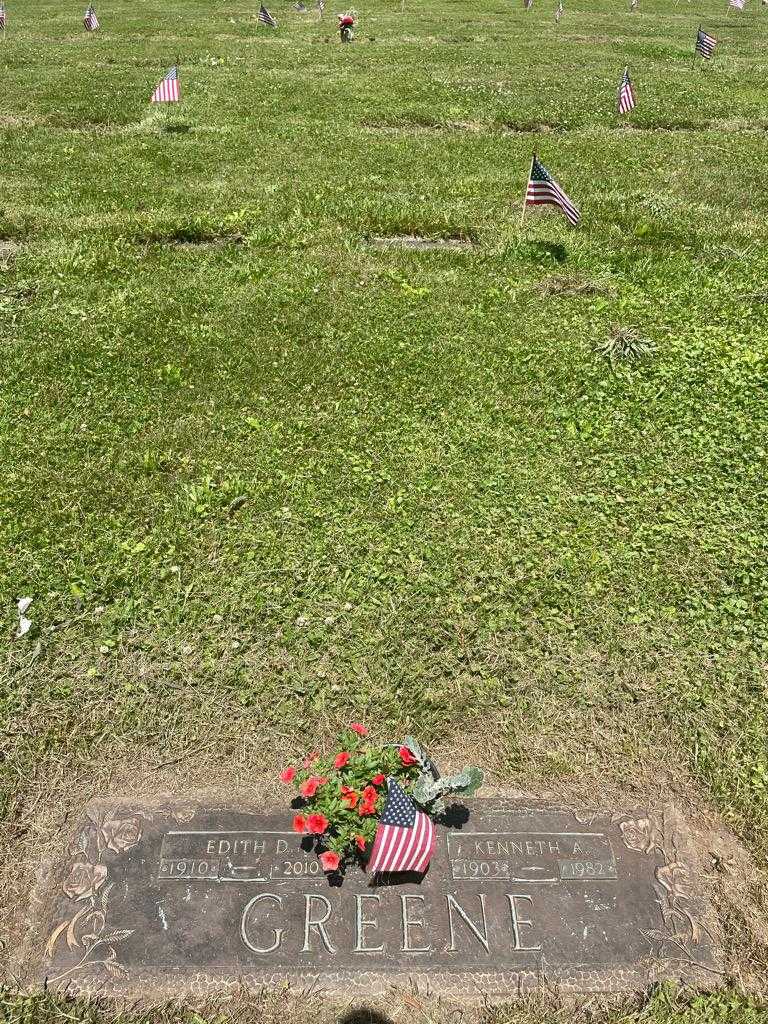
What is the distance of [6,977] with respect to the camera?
12.8 feet

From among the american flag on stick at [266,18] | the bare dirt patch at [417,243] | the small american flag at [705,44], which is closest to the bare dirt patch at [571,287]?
the bare dirt patch at [417,243]

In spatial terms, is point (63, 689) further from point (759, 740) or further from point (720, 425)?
point (720, 425)

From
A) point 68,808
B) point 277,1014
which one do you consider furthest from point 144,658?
point 277,1014

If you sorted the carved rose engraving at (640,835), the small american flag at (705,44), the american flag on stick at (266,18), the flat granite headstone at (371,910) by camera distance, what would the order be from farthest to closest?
the american flag on stick at (266,18)
the small american flag at (705,44)
the carved rose engraving at (640,835)
the flat granite headstone at (371,910)

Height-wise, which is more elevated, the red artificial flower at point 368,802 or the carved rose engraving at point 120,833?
the red artificial flower at point 368,802

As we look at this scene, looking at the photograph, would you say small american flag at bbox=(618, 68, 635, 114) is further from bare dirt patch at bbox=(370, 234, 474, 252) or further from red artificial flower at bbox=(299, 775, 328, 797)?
red artificial flower at bbox=(299, 775, 328, 797)

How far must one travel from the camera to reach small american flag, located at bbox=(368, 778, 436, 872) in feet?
13.4

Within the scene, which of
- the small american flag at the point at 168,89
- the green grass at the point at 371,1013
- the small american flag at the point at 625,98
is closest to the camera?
the green grass at the point at 371,1013

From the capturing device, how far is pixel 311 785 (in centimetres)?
432

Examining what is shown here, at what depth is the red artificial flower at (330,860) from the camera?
4.07m

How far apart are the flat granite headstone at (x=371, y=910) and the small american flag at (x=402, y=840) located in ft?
0.68

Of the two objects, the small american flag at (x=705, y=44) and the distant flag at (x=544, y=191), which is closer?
the distant flag at (x=544, y=191)

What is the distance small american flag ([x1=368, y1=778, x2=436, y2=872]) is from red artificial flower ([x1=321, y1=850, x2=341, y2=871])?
199mm

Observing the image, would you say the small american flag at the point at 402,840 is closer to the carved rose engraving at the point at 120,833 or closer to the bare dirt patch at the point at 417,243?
the carved rose engraving at the point at 120,833
